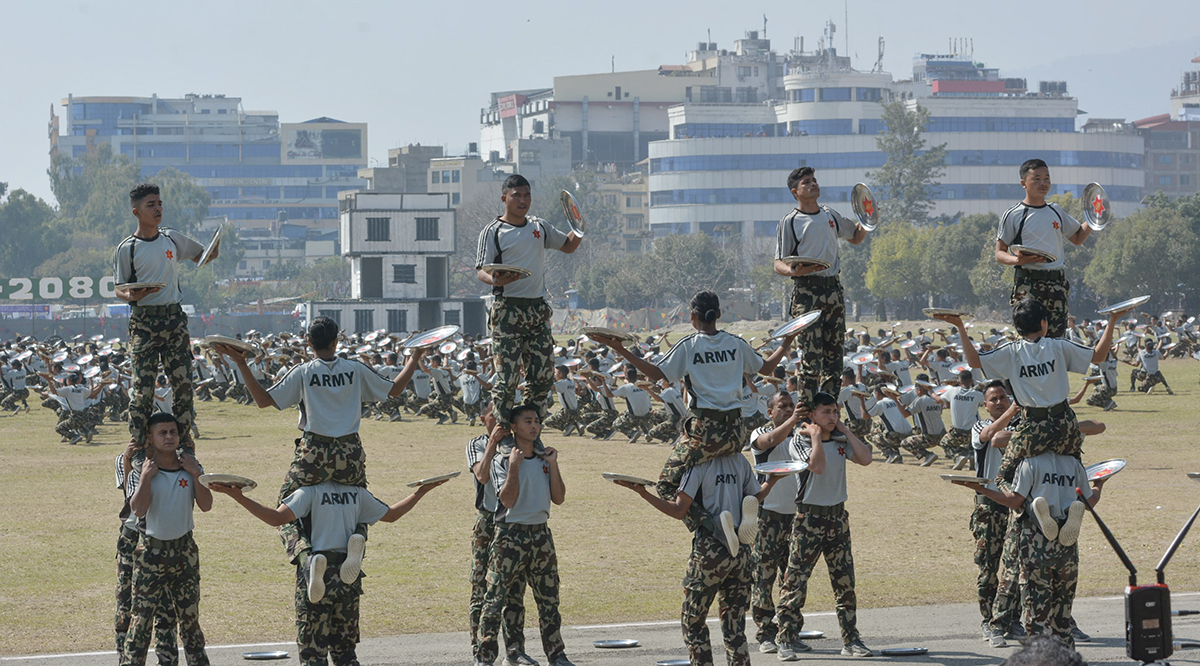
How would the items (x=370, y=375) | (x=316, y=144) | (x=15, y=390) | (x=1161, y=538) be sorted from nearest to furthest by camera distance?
(x=370, y=375)
(x=1161, y=538)
(x=15, y=390)
(x=316, y=144)

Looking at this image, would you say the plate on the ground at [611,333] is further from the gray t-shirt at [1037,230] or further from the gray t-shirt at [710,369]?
the gray t-shirt at [1037,230]

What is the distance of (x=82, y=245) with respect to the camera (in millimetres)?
138250

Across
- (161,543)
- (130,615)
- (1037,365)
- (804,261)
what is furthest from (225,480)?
(1037,365)

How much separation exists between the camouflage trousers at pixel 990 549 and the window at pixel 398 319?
2458 inches

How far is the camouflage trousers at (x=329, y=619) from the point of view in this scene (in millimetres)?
9969

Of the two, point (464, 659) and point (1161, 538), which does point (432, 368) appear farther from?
point (464, 659)

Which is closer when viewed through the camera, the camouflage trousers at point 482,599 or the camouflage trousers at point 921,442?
the camouflage trousers at point 482,599

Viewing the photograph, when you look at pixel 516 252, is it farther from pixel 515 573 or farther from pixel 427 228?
pixel 427 228

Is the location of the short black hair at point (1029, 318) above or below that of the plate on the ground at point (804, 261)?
below

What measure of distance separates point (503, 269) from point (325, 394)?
→ 2.16 metres

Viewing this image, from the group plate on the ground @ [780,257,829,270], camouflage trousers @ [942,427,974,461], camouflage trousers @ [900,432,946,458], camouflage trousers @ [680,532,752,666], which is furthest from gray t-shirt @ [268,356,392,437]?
camouflage trousers @ [900,432,946,458]

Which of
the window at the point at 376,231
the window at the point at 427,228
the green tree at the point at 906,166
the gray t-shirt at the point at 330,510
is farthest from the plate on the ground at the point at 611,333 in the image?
→ the green tree at the point at 906,166

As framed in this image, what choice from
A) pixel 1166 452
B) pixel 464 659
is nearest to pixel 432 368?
pixel 1166 452

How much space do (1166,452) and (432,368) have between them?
711 inches
